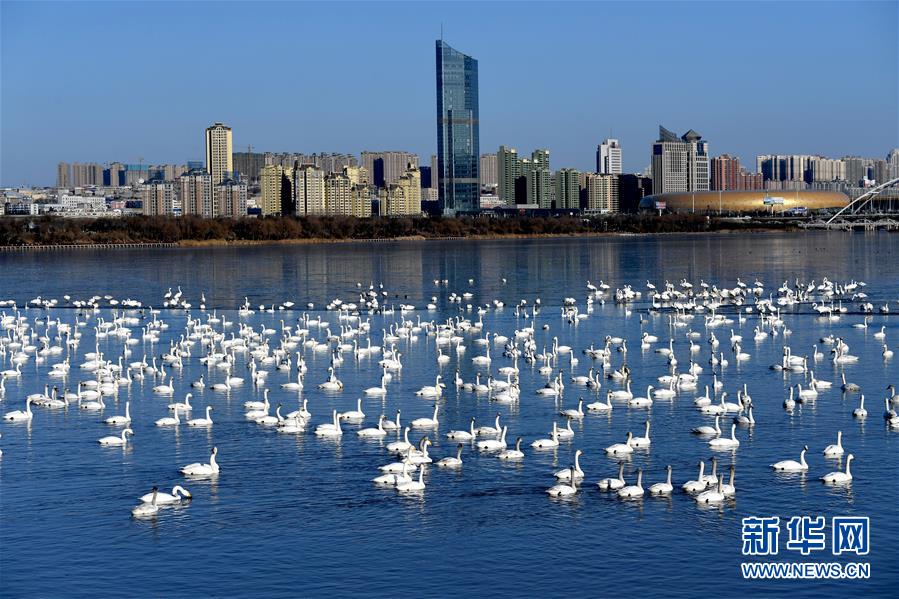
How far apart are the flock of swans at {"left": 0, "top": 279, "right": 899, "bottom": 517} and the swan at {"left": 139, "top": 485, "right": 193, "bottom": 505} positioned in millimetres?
39

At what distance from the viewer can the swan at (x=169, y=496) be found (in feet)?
70.4

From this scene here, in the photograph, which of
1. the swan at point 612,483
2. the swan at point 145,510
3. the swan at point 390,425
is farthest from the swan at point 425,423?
the swan at point 145,510

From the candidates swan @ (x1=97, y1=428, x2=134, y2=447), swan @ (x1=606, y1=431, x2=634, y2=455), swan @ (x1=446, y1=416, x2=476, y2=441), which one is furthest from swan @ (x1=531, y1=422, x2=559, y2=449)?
swan @ (x1=97, y1=428, x2=134, y2=447)

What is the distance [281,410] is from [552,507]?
9.94 meters

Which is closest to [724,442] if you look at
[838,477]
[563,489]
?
[838,477]

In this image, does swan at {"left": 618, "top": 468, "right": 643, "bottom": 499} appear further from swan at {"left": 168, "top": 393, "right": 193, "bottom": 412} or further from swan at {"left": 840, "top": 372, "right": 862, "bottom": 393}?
swan at {"left": 168, "top": 393, "right": 193, "bottom": 412}

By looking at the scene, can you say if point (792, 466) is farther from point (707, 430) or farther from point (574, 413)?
point (574, 413)

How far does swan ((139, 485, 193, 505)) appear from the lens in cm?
2145

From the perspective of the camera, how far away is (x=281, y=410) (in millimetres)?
29422

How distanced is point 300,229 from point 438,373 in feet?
426

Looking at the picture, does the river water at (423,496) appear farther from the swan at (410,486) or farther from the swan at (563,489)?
the swan at (410,486)

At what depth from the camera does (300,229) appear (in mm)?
163750

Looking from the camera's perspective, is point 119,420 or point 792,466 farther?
point 119,420

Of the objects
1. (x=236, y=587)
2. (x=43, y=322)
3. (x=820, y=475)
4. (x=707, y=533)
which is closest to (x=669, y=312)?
(x=43, y=322)
